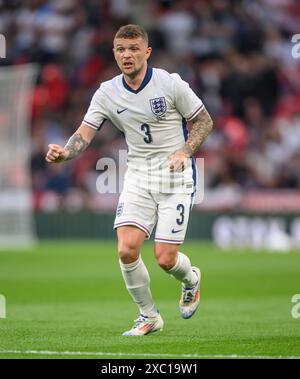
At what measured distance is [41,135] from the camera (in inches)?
1019

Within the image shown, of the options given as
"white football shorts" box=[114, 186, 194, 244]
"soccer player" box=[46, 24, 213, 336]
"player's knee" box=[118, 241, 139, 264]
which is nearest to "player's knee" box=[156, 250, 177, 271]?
"soccer player" box=[46, 24, 213, 336]

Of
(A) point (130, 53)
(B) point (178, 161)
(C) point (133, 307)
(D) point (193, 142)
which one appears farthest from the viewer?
(C) point (133, 307)

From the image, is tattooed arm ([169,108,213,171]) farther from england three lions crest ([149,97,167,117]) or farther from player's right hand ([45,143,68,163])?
player's right hand ([45,143,68,163])

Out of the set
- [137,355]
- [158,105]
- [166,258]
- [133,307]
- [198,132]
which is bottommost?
[133,307]

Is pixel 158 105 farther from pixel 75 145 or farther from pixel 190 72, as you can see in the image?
pixel 190 72

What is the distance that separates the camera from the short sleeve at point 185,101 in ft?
31.3

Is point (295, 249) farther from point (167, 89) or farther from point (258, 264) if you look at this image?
point (167, 89)

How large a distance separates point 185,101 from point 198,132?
0.30 meters

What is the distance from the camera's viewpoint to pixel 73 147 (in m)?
9.56

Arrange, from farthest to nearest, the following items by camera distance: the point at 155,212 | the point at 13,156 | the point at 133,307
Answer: the point at 13,156 → the point at 133,307 → the point at 155,212

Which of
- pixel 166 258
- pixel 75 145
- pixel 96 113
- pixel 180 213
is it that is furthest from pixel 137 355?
pixel 96 113

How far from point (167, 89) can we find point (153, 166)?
701 mm

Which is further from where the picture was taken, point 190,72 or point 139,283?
point 190,72
